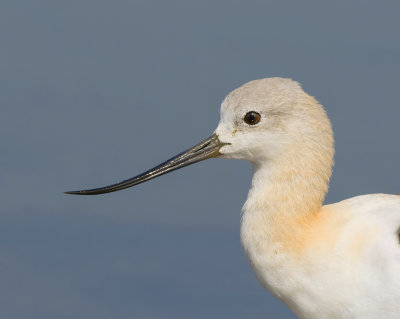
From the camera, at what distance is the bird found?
7.64 meters

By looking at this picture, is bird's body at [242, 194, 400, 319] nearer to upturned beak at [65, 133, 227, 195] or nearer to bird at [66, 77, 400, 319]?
bird at [66, 77, 400, 319]

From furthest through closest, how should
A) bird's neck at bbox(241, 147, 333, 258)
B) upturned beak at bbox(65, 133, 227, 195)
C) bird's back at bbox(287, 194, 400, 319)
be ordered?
1. upturned beak at bbox(65, 133, 227, 195)
2. bird's neck at bbox(241, 147, 333, 258)
3. bird's back at bbox(287, 194, 400, 319)

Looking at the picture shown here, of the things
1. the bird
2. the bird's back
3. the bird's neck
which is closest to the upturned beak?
the bird

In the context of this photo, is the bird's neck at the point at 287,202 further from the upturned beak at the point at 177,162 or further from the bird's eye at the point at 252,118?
the upturned beak at the point at 177,162

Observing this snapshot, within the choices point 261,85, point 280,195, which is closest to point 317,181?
point 280,195

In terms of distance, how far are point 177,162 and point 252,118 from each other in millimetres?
831

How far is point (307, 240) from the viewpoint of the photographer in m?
7.77

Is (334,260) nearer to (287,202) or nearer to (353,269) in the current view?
(353,269)

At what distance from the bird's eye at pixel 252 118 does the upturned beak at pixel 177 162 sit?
1.01ft

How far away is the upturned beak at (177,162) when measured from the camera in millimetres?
8195

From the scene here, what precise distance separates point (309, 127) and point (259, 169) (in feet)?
1.67

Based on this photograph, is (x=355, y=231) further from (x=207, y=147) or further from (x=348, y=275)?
(x=207, y=147)

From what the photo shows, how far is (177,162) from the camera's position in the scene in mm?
8445

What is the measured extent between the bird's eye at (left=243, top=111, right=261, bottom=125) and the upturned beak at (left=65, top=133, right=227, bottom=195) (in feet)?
1.01
